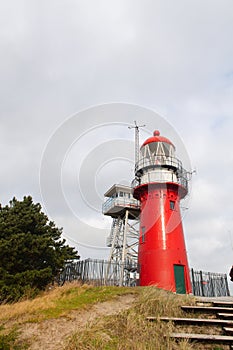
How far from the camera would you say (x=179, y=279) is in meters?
20.0

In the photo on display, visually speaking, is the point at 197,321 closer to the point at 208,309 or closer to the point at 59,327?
the point at 208,309

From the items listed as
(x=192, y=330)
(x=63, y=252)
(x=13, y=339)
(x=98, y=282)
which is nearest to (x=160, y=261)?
(x=98, y=282)

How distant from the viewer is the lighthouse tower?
65.1ft

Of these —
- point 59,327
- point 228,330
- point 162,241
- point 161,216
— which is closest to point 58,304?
point 59,327

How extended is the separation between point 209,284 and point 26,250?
52.0 feet

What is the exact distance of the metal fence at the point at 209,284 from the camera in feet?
73.1

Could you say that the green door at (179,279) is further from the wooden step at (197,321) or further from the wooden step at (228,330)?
the wooden step at (228,330)

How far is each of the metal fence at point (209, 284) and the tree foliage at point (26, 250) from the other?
10.6 meters

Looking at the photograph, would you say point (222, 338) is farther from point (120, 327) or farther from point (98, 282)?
Result: point (98, 282)

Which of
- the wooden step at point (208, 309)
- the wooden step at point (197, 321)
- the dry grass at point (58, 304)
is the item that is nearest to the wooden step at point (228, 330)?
the wooden step at point (197, 321)

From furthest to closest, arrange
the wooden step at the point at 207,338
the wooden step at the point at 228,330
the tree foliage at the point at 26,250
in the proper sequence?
the tree foliage at the point at 26,250 → the wooden step at the point at 228,330 → the wooden step at the point at 207,338

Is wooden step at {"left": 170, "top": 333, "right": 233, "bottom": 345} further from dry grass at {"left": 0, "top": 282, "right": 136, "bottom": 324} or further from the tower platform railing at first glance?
the tower platform railing

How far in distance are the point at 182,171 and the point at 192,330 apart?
1693 cm

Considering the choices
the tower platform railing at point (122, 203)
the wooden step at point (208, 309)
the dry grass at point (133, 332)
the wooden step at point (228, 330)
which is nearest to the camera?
the dry grass at point (133, 332)
